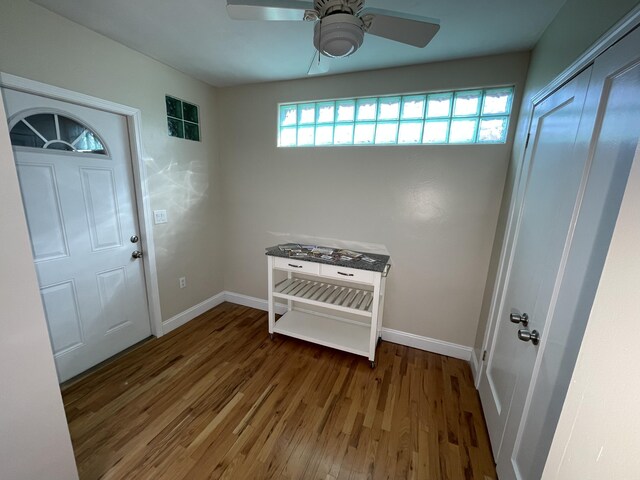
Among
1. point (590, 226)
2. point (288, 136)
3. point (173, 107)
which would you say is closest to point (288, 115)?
point (288, 136)

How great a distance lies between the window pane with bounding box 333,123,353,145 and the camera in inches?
90.5

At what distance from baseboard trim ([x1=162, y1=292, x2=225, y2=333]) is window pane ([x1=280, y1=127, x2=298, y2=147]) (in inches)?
76.7

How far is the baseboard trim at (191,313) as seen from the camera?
97.0 inches

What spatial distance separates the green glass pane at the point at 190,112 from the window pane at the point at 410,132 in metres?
1.99

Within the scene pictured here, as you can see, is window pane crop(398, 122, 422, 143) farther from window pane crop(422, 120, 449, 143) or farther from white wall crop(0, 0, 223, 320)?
white wall crop(0, 0, 223, 320)

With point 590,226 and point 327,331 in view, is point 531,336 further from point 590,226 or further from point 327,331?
point 327,331

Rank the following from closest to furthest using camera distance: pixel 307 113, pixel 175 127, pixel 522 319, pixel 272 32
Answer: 1. pixel 522 319
2. pixel 272 32
3. pixel 175 127
4. pixel 307 113

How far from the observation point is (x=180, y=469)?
129cm

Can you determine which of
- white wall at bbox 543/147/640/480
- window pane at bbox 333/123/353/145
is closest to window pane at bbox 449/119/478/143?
window pane at bbox 333/123/353/145

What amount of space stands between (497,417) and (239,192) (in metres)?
2.82

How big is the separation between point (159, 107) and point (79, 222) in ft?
3.73

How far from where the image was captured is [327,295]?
2336 millimetres

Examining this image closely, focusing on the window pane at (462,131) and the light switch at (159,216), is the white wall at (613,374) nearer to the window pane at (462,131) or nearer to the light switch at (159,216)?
the window pane at (462,131)

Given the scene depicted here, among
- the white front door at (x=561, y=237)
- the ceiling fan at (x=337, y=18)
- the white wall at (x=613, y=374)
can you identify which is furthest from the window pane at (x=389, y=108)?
the white wall at (x=613, y=374)
